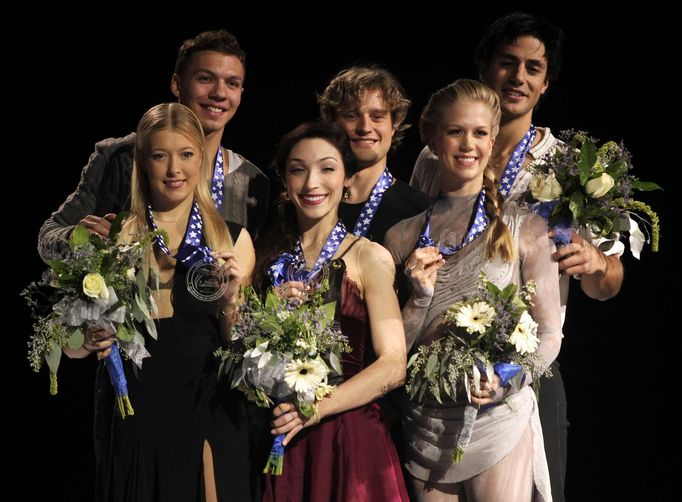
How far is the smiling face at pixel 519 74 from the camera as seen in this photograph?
15.7ft

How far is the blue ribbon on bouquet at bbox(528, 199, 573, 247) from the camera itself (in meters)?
4.19

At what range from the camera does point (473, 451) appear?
13.3 feet

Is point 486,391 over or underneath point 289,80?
underneath

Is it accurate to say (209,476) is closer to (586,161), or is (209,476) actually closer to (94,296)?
(94,296)

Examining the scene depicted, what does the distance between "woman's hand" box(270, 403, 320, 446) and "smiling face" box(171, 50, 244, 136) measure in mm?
1391

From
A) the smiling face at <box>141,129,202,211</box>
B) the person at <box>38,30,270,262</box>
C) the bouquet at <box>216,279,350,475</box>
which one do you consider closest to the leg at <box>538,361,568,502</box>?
the bouquet at <box>216,279,350,475</box>

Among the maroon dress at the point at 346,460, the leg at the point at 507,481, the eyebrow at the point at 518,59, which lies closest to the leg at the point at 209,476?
the maroon dress at the point at 346,460

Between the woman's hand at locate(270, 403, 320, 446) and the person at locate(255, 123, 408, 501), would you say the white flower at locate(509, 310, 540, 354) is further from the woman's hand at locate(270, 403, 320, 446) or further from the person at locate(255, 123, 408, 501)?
the woman's hand at locate(270, 403, 320, 446)

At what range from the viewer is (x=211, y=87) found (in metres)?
4.79

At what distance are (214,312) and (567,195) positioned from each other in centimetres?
133

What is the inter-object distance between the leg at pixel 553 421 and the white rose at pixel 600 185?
846mm

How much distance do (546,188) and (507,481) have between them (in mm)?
1048

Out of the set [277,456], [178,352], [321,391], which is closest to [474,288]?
[321,391]

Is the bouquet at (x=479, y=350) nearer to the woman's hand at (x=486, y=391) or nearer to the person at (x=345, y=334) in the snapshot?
the woman's hand at (x=486, y=391)
